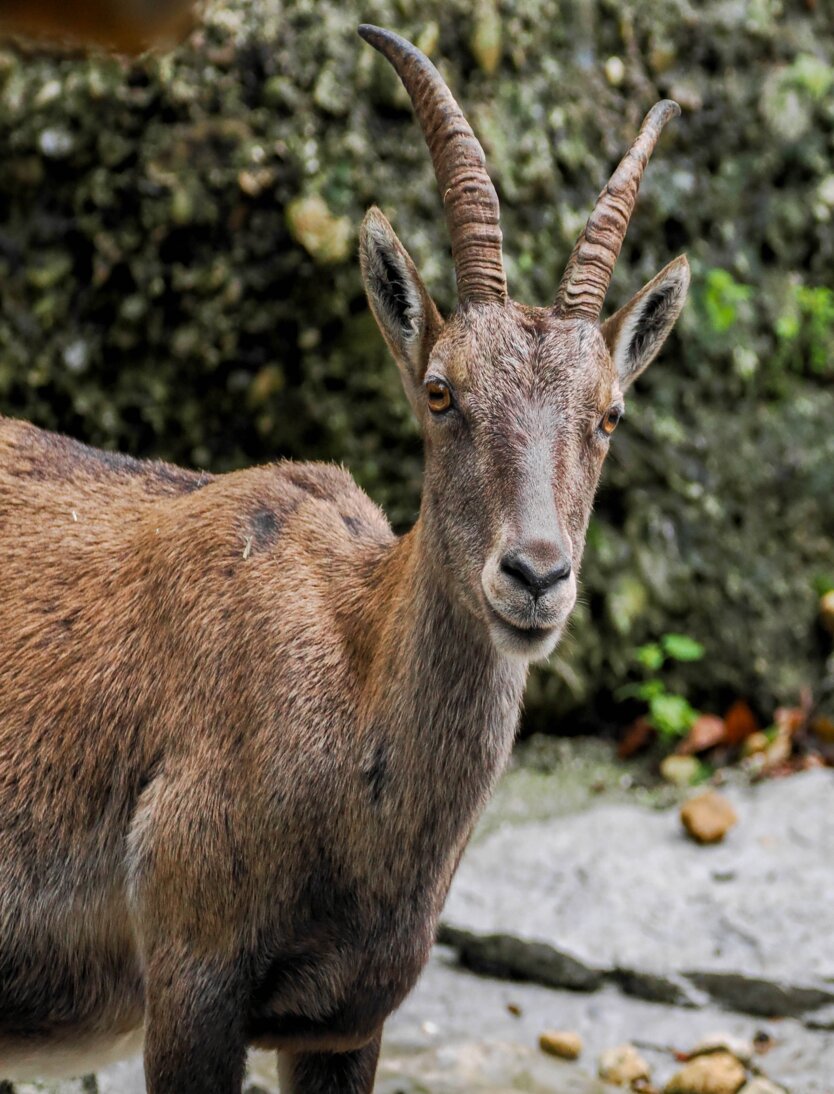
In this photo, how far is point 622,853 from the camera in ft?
24.5

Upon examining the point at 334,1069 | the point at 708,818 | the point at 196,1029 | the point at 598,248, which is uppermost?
the point at 598,248

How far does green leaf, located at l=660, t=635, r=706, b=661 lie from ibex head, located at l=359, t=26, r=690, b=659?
383 centimetres

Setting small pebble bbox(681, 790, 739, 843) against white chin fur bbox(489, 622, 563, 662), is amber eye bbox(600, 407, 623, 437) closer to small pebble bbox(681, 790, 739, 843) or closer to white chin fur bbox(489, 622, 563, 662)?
white chin fur bbox(489, 622, 563, 662)

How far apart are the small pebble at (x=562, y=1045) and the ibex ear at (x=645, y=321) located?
9.50 ft

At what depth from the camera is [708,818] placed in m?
7.46

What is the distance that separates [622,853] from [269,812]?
3.37 meters

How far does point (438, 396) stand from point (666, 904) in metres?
3.46

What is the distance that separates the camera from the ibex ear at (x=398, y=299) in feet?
15.9

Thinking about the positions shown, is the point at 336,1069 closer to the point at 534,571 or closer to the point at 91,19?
the point at 534,571

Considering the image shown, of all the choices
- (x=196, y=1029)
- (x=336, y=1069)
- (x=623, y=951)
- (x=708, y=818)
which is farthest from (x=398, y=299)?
Answer: (x=708, y=818)

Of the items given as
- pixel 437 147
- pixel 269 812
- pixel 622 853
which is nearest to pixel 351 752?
pixel 269 812

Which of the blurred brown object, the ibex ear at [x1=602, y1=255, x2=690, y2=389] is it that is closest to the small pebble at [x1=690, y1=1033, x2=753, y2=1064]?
the ibex ear at [x1=602, y1=255, x2=690, y2=389]

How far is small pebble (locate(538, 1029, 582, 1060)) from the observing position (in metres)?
6.39

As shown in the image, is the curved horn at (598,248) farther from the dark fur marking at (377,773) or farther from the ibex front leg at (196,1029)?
the ibex front leg at (196,1029)
